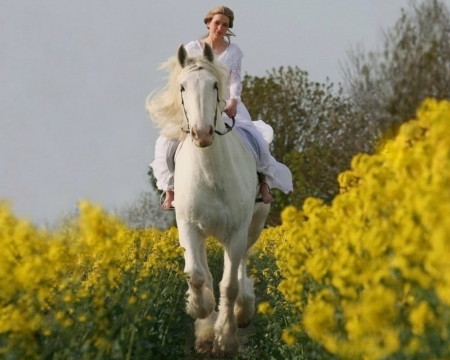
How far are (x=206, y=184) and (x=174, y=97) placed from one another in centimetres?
81

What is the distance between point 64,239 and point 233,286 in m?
4.15

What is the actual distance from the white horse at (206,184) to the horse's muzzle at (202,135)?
0.16 m

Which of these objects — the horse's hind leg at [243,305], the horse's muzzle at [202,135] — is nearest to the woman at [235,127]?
the horse's hind leg at [243,305]

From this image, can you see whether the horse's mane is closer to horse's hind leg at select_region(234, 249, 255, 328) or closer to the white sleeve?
the white sleeve

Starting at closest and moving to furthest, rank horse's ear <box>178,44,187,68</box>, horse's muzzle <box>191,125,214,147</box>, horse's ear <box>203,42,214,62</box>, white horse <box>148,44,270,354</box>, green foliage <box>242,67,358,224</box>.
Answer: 1. horse's muzzle <box>191,125,214,147</box>
2. white horse <box>148,44,270,354</box>
3. horse's ear <box>178,44,187,68</box>
4. horse's ear <box>203,42,214,62</box>
5. green foliage <box>242,67,358,224</box>

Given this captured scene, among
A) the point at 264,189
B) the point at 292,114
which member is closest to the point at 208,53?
the point at 264,189

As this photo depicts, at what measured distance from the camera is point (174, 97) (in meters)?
9.36

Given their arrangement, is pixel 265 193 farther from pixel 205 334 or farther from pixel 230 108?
pixel 205 334

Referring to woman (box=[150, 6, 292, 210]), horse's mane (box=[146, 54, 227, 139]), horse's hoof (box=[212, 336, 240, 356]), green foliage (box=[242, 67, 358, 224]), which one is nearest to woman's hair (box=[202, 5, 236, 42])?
woman (box=[150, 6, 292, 210])

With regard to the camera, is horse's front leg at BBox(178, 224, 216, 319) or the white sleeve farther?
the white sleeve

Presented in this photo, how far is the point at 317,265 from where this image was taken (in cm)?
490

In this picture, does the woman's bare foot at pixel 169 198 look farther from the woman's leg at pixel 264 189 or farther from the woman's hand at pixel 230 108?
the woman's hand at pixel 230 108

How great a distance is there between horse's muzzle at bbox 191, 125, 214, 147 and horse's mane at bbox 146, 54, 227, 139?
755 mm

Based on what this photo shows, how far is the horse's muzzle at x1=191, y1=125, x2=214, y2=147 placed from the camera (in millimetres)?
8398
